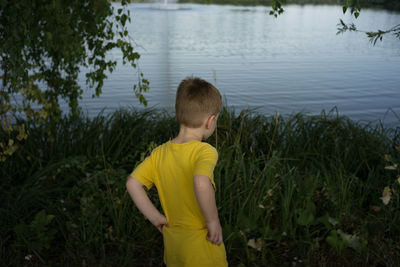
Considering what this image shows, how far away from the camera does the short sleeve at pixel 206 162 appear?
1880 mm

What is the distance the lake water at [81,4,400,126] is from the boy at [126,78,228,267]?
3153 mm

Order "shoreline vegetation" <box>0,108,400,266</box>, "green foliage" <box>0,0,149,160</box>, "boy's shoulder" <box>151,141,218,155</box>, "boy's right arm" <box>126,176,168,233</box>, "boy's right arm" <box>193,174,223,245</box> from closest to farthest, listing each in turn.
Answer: "boy's right arm" <box>193,174,223,245</box> → "boy's shoulder" <box>151,141,218,155</box> → "boy's right arm" <box>126,176,168,233</box> → "shoreline vegetation" <box>0,108,400,266</box> → "green foliage" <box>0,0,149,160</box>

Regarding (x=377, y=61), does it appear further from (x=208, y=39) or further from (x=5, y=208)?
(x=5, y=208)

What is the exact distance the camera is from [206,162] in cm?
191

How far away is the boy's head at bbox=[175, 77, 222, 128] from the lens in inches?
77.9

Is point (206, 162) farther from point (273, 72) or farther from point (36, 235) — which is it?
point (273, 72)

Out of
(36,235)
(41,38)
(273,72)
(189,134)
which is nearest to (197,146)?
(189,134)

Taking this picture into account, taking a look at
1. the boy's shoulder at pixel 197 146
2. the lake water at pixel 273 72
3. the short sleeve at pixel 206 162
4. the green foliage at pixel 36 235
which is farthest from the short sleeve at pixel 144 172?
the lake water at pixel 273 72

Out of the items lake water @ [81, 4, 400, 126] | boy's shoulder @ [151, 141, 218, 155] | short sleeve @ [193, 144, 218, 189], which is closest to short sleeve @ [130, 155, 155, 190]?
boy's shoulder @ [151, 141, 218, 155]

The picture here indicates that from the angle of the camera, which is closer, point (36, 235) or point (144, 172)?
point (144, 172)

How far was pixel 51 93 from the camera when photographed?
466cm

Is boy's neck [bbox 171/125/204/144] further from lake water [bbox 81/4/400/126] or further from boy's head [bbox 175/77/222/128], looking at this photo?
lake water [bbox 81/4/400/126]

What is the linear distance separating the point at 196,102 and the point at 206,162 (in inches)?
10.9

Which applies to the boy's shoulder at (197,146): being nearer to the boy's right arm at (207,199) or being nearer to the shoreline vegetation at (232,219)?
the boy's right arm at (207,199)
